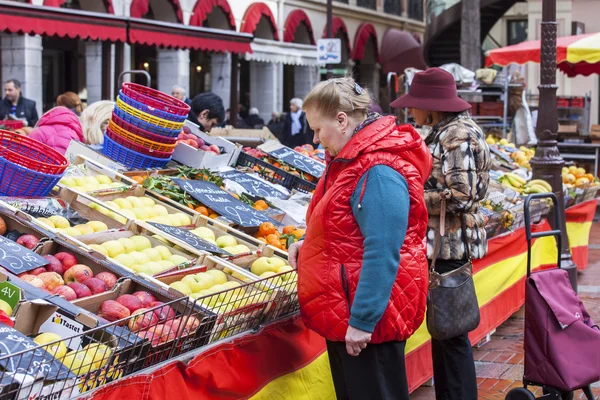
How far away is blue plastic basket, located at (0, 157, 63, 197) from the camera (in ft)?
14.4

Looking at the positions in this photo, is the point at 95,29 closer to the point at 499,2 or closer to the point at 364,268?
the point at 364,268

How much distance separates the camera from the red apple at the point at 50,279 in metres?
3.51

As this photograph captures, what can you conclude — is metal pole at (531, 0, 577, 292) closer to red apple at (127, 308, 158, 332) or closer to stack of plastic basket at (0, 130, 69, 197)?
stack of plastic basket at (0, 130, 69, 197)

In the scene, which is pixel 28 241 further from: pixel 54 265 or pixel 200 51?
pixel 200 51

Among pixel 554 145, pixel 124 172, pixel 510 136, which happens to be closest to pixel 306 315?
pixel 124 172

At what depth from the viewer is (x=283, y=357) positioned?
3863 mm

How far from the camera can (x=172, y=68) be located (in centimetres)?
2208

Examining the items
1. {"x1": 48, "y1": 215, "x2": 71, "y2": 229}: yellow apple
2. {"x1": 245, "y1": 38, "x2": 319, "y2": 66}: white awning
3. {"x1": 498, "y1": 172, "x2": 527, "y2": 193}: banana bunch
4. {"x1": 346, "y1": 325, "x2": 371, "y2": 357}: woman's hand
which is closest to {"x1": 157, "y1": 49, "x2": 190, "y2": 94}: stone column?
{"x1": 245, "y1": 38, "x2": 319, "y2": 66}: white awning

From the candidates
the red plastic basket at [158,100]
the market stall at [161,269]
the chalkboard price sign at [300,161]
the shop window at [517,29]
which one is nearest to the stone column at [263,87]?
the shop window at [517,29]

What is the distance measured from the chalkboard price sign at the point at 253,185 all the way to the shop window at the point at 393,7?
32036 mm

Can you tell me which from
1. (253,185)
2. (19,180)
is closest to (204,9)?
(253,185)

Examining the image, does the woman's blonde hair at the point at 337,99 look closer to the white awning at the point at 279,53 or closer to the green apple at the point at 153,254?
the green apple at the point at 153,254

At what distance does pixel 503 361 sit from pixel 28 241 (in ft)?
11.5

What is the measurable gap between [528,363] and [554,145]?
4.41 meters
